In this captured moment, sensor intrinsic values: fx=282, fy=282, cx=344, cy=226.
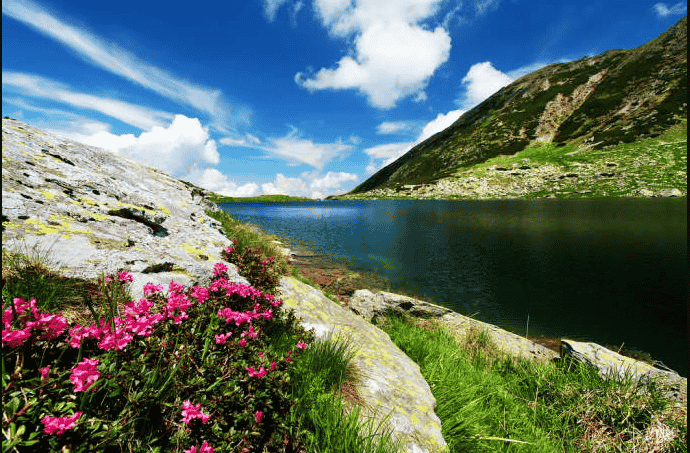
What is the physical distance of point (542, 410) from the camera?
20.4ft

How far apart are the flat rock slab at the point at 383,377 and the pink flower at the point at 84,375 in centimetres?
320

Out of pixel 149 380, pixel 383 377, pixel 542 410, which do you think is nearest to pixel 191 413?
A: pixel 149 380

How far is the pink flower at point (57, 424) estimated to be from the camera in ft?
5.46

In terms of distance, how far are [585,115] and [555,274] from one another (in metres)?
177

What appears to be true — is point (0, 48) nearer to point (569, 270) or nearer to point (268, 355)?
point (268, 355)

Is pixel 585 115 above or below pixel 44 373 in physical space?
above

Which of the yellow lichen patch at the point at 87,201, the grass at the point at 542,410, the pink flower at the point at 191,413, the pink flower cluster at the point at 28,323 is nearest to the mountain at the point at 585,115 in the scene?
the grass at the point at 542,410

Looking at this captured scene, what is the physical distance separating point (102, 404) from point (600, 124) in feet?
603

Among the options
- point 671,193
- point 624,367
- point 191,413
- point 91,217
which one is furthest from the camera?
point 671,193

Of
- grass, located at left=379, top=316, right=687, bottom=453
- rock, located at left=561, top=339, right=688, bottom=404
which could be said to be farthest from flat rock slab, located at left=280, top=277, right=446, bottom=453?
rock, located at left=561, top=339, right=688, bottom=404

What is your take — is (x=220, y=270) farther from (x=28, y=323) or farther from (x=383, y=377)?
(x=383, y=377)

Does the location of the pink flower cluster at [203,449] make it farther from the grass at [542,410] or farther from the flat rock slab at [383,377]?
the grass at [542,410]

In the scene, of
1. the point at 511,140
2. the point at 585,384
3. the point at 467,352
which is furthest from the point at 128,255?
the point at 511,140

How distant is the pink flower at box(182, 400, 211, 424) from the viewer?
2223 millimetres
